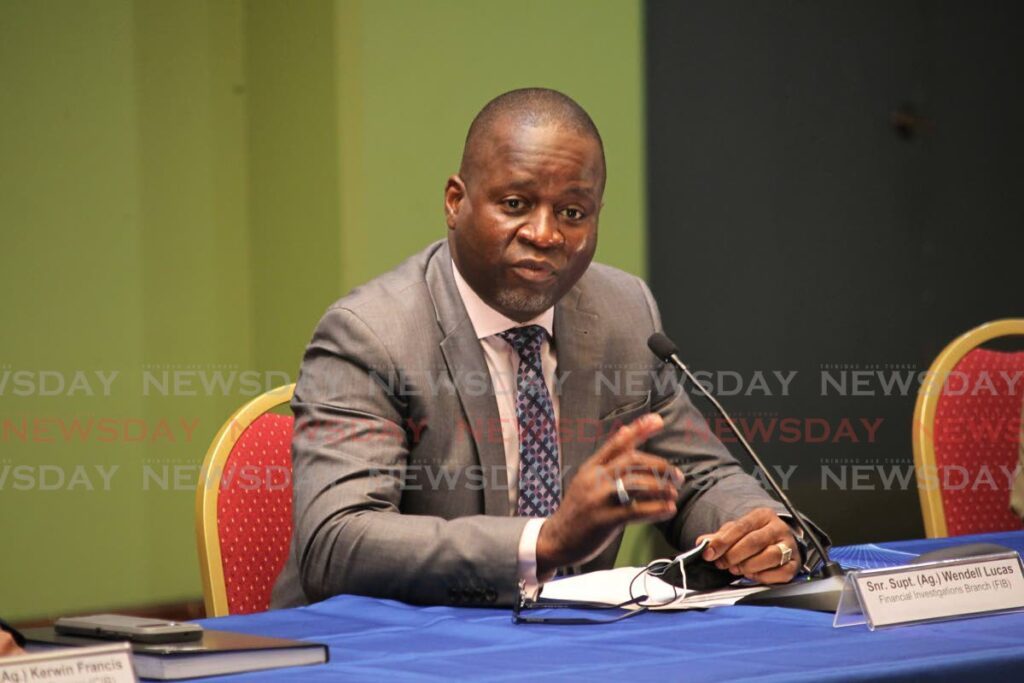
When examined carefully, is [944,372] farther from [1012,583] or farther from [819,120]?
[819,120]

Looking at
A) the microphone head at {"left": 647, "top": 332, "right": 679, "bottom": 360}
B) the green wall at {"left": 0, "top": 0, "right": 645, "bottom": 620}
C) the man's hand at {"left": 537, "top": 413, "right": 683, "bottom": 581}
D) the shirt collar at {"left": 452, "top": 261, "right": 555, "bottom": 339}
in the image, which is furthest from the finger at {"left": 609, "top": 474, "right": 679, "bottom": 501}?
the green wall at {"left": 0, "top": 0, "right": 645, "bottom": 620}

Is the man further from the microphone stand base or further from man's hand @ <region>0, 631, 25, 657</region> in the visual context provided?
man's hand @ <region>0, 631, 25, 657</region>

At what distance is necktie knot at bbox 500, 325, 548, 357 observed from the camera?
2293mm

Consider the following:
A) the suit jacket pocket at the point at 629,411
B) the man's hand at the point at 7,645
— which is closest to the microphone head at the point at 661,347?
the suit jacket pocket at the point at 629,411

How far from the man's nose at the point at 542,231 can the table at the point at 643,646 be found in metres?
0.65

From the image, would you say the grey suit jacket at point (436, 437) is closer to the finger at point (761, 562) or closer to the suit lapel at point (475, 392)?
the suit lapel at point (475, 392)

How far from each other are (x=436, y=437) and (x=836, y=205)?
322 centimetres

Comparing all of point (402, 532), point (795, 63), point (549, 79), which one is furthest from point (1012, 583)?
point (795, 63)

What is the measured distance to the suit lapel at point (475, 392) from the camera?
2.21 m

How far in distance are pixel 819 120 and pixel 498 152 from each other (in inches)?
120

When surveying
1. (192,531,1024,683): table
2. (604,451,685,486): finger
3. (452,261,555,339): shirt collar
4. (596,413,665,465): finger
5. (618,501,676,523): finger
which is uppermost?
(452,261,555,339): shirt collar

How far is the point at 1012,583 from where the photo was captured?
1700 mm

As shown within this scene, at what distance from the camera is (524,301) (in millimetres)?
2260

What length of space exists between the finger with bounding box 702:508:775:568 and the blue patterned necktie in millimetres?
393
